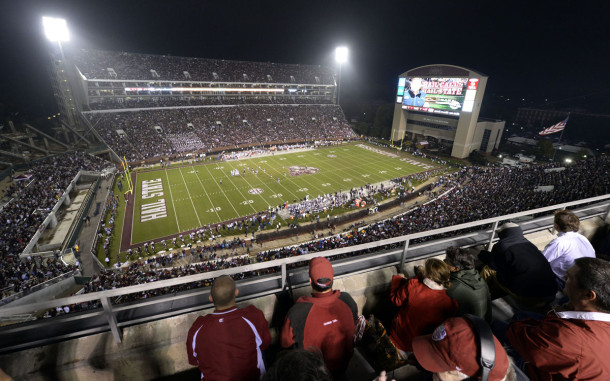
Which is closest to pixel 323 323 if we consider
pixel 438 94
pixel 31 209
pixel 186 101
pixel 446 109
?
pixel 31 209

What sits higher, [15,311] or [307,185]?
[15,311]

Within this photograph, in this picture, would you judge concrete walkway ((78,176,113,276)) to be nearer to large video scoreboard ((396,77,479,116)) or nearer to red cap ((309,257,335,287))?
red cap ((309,257,335,287))

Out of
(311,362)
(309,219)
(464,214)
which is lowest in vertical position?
(309,219)

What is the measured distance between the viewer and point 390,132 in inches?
2406

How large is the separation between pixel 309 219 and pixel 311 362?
2250 cm

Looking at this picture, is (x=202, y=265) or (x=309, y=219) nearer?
(x=202, y=265)

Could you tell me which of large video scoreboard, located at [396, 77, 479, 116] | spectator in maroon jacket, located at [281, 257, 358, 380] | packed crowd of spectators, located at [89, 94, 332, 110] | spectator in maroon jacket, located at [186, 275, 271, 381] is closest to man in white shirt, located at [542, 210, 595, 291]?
spectator in maroon jacket, located at [281, 257, 358, 380]

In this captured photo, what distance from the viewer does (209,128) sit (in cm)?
4841

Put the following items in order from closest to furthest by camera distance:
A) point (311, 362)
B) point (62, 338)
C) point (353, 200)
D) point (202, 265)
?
point (311, 362)
point (62, 338)
point (202, 265)
point (353, 200)

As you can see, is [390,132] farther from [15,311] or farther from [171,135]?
[15,311]

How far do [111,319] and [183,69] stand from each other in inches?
2570

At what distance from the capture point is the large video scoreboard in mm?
43938

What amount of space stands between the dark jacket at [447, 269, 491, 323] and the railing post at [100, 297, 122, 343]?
341 centimetres

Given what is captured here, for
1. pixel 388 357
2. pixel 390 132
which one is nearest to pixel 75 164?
pixel 388 357
